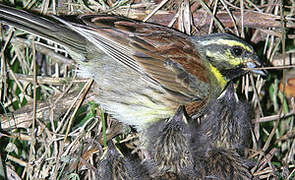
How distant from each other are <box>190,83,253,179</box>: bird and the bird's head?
0.21 meters

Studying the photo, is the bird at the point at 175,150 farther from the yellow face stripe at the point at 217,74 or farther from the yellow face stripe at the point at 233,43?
the yellow face stripe at the point at 233,43

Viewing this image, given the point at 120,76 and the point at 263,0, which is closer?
the point at 120,76

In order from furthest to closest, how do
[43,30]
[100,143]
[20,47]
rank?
[20,47] → [100,143] → [43,30]

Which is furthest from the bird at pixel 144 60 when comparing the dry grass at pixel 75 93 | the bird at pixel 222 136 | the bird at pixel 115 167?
the bird at pixel 115 167

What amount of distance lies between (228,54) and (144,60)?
91cm

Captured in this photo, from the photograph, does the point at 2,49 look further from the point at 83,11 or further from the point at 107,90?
the point at 107,90

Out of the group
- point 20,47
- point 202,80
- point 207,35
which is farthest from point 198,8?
point 20,47

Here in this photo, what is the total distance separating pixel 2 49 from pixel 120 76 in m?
1.58

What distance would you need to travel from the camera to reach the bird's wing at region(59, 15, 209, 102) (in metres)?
4.48

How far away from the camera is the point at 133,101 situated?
4555mm

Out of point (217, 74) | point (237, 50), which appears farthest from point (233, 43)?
point (217, 74)

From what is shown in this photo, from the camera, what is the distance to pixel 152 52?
14.9ft

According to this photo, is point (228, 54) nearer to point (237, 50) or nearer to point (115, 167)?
point (237, 50)

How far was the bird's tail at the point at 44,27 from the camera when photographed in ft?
14.5
